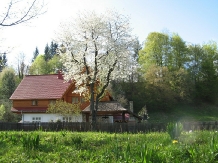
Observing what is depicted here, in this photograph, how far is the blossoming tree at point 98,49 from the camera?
29.5m

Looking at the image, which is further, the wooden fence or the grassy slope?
the grassy slope

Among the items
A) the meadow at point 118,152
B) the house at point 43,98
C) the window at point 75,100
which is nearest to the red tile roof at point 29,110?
the house at point 43,98

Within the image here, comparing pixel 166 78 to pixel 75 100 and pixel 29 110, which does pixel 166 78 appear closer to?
pixel 75 100

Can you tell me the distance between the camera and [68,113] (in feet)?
116

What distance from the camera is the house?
39250 mm

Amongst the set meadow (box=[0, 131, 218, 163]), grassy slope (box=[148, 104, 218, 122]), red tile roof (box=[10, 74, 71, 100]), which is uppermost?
red tile roof (box=[10, 74, 71, 100])

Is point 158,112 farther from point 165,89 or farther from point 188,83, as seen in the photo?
point 188,83

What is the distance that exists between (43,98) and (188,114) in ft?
91.1

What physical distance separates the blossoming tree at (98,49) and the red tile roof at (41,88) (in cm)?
1158

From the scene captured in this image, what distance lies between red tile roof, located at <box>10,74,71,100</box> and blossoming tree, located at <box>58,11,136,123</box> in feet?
38.0

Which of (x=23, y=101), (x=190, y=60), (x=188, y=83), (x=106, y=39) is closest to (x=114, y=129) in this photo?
(x=106, y=39)

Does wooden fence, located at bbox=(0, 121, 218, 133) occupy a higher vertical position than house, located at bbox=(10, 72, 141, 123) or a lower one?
lower

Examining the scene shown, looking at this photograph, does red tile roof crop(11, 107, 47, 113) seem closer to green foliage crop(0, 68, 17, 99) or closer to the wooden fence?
green foliage crop(0, 68, 17, 99)


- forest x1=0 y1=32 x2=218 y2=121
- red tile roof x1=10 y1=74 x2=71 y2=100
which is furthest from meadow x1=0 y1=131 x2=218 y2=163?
forest x1=0 y1=32 x2=218 y2=121
